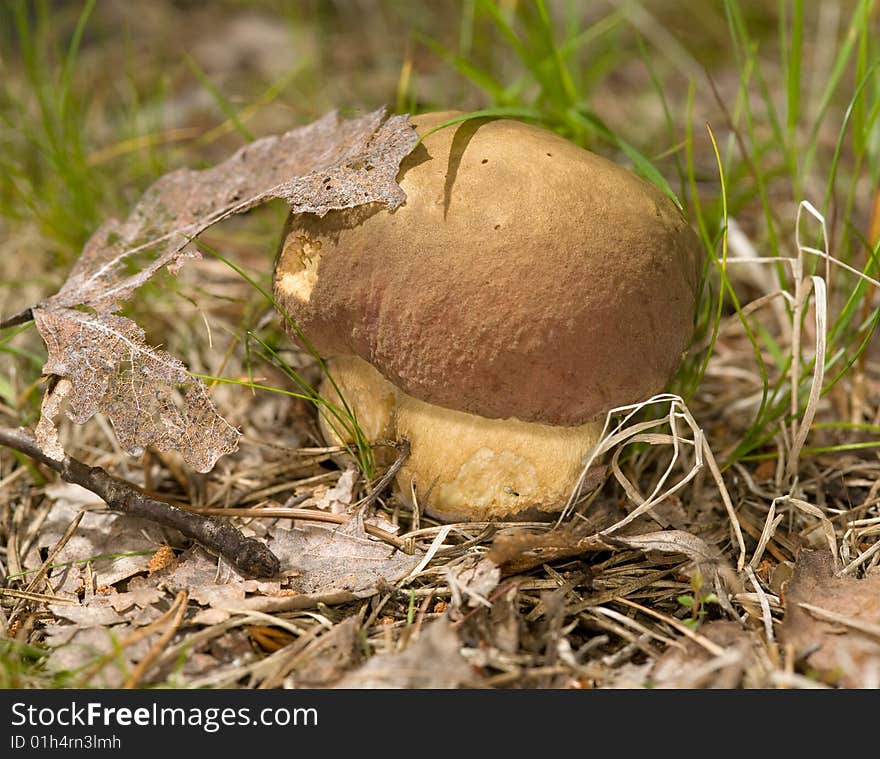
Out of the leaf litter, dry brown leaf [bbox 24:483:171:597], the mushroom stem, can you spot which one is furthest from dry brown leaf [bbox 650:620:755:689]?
dry brown leaf [bbox 24:483:171:597]

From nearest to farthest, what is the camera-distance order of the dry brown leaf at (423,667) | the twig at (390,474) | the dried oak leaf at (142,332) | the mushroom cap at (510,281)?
the dry brown leaf at (423,667), the mushroom cap at (510,281), the dried oak leaf at (142,332), the twig at (390,474)

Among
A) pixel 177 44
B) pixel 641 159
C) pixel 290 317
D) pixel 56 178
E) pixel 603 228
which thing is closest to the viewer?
pixel 603 228

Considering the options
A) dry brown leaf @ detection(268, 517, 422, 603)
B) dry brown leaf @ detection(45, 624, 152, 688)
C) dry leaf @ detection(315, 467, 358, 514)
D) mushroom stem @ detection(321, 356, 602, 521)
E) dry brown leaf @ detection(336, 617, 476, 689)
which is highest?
mushroom stem @ detection(321, 356, 602, 521)

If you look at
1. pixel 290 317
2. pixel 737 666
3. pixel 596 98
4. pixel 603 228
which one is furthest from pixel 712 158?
pixel 737 666

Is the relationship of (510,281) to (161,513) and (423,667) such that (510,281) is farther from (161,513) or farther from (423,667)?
(161,513)

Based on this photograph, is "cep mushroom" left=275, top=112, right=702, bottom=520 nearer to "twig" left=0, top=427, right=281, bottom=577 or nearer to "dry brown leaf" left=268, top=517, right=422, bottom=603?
"dry brown leaf" left=268, top=517, right=422, bottom=603

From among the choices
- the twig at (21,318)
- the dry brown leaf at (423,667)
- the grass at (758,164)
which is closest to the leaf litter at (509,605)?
the dry brown leaf at (423,667)

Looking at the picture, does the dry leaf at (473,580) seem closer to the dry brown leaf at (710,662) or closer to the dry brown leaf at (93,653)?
the dry brown leaf at (710,662)

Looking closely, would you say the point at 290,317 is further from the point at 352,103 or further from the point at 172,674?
the point at 352,103
